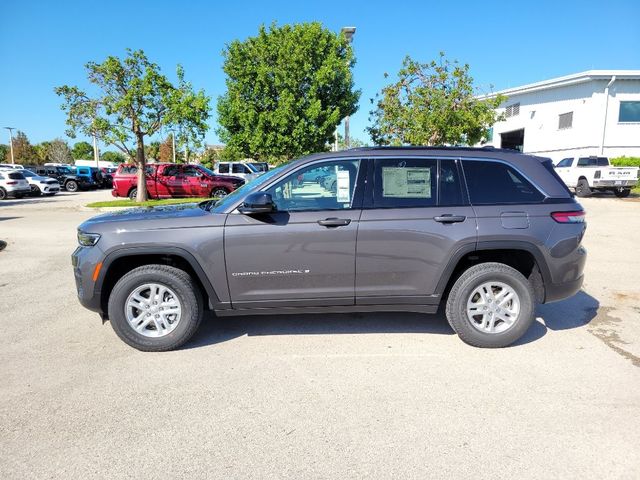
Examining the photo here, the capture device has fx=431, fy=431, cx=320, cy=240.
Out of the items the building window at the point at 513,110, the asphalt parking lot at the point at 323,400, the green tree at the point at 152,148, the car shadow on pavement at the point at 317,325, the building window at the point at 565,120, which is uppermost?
the building window at the point at 513,110

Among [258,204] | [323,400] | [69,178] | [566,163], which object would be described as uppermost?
[566,163]

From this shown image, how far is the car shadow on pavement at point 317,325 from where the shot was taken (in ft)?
14.6

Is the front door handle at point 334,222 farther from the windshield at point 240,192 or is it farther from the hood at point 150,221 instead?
the hood at point 150,221

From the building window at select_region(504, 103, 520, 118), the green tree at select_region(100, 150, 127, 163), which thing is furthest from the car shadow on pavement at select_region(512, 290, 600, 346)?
the green tree at select_region(100, 150, 127, 163)

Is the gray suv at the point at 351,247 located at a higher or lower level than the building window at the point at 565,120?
lower

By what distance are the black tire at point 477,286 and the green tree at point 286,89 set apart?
1706 cm

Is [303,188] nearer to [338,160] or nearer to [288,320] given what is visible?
[338,160]

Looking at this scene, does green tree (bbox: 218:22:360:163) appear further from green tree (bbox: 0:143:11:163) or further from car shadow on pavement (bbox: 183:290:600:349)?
green tree (bbox: 0:143:11:163)

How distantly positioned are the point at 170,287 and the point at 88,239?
878 millimetres

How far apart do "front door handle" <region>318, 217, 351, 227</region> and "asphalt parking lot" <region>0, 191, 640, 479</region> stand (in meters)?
1.19

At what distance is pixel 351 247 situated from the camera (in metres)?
3.90

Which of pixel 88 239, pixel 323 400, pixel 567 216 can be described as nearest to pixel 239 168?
pixel 88 239

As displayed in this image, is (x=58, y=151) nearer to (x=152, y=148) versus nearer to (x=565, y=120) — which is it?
(x=152, y=148)

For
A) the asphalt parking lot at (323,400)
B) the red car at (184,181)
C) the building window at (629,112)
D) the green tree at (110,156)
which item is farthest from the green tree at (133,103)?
the green tree at (110,156)
